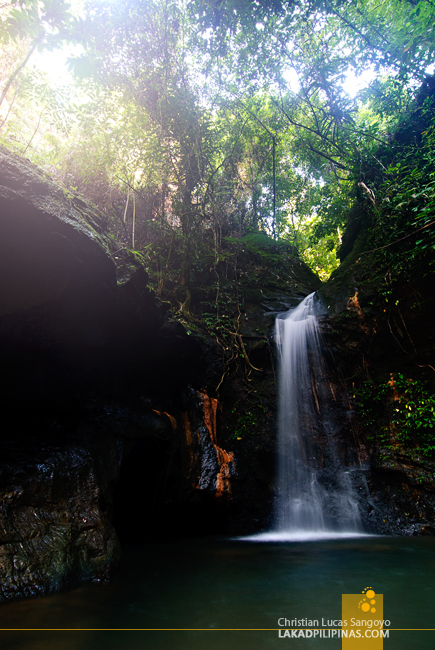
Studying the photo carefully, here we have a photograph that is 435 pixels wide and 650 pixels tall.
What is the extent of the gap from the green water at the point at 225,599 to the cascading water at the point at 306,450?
67.0 inches

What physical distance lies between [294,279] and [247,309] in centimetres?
290

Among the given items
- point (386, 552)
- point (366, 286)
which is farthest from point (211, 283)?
point (386, 552)

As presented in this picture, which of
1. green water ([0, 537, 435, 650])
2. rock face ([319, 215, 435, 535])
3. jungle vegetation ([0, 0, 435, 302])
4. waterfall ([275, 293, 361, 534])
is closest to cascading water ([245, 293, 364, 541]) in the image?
waterfall ([275, 293, 361, 534])

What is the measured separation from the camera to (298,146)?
12453 millimetres

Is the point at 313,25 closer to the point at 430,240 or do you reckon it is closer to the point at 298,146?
the point at 298,146

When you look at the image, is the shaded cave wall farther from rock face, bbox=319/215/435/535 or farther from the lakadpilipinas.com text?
the lakadpilipinas.com text

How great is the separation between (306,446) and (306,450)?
10cm

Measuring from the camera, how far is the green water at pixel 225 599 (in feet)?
8.54

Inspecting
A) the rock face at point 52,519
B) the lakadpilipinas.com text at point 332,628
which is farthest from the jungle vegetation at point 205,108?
the lakadpilipinas.com text at point 332,628

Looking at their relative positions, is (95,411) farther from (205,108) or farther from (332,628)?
Answer: (205,108)

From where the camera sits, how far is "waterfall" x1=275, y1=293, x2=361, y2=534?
7043 millimetres

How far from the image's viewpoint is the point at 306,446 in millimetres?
7855

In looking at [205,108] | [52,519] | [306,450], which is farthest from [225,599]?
[205,108]

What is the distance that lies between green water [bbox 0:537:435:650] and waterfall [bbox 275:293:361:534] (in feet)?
5.77
